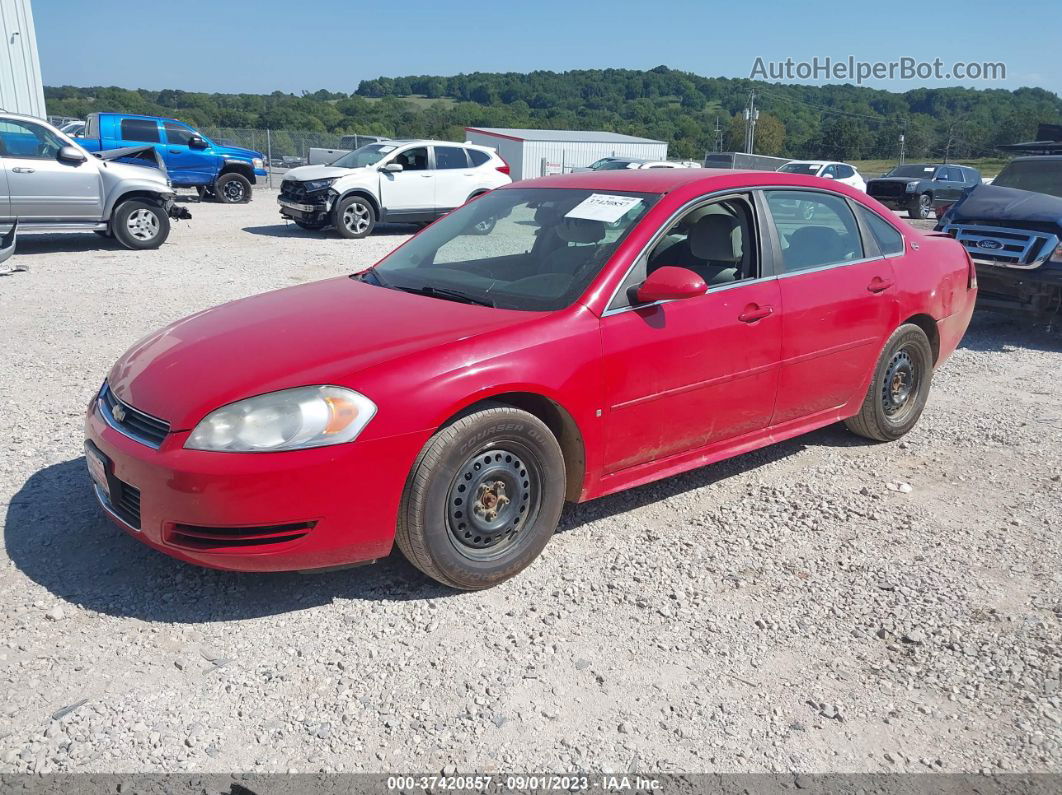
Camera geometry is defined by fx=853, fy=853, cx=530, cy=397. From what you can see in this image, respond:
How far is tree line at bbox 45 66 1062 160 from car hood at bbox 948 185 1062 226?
45960 mm

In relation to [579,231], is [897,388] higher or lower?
lower

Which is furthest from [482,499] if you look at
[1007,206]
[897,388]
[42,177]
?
[42,177]

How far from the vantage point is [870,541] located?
159 inches

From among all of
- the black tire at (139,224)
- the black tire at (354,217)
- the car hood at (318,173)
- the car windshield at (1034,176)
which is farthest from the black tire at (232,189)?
the car windshield at (1034,176)

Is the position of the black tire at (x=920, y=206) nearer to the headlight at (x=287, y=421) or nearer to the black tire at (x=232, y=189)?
the black tire at (x=232, y=189)

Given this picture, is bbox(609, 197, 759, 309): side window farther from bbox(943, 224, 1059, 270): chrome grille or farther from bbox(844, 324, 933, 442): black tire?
bbox(943, 224, 1059, 270): chrome grille

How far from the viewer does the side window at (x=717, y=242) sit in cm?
411

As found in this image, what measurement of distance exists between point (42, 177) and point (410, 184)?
6.31 meters

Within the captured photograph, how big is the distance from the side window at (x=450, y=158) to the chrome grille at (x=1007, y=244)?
993 centimetres

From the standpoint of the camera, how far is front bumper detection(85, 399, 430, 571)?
116 inches

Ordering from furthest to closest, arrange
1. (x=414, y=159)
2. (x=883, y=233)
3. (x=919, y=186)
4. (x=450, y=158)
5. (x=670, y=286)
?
1. (x=919, y=186)
2. (x=450, y=158)
3. (x=414, y=159)
4. (x=883, y=233)
5. (x=670, y=286)

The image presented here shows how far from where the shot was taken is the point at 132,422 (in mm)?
3277

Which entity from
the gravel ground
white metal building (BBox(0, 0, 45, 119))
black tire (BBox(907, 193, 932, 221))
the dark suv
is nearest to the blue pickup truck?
white metal building (BBox(0, 0, 45, 119))

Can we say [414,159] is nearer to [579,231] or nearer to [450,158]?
[450,158]
